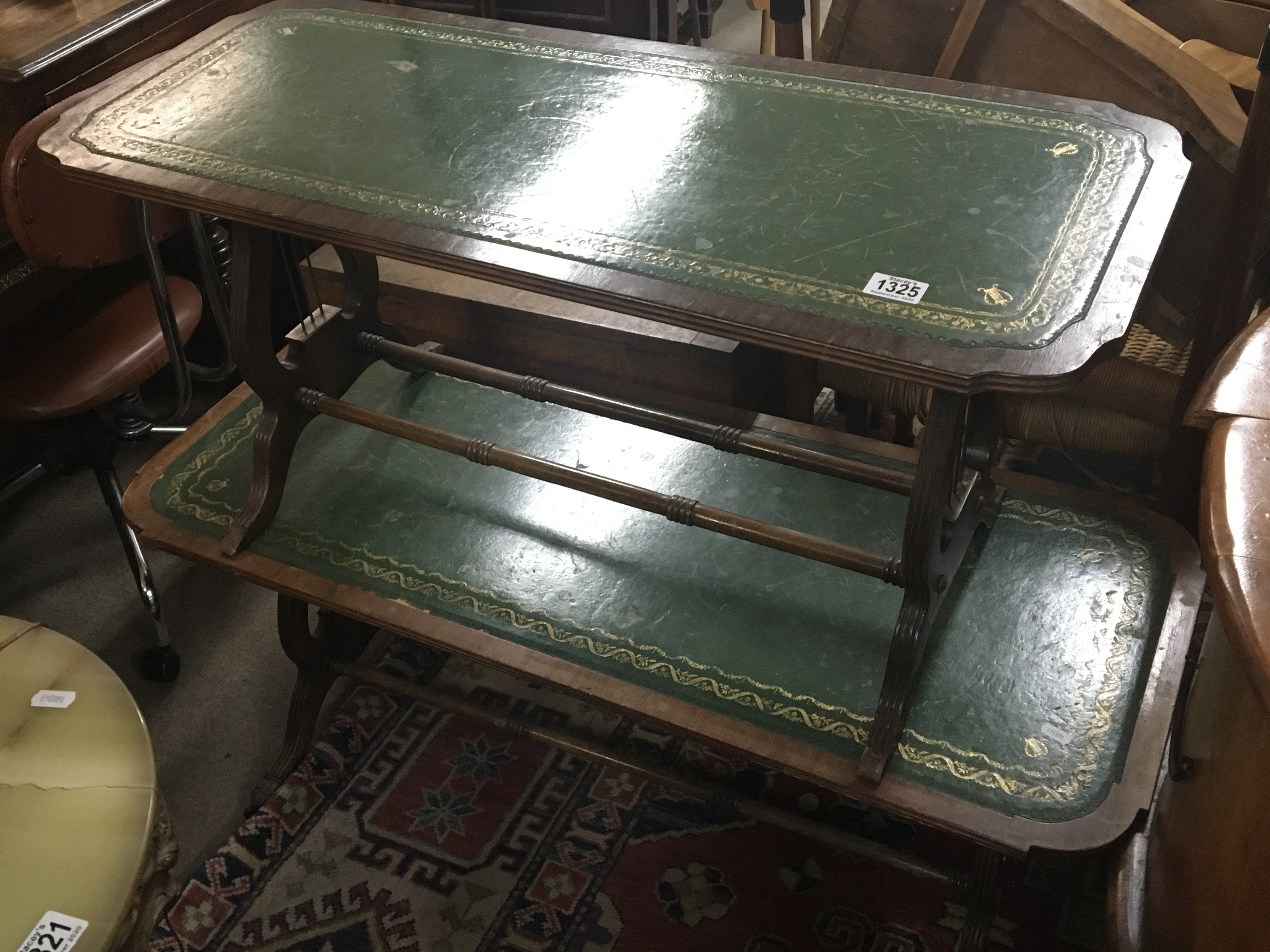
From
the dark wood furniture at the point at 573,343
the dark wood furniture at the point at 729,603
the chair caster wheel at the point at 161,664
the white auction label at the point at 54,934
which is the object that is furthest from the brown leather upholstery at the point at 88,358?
the white auction label at the point at 54,934

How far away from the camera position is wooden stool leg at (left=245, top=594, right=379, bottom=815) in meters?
2.36

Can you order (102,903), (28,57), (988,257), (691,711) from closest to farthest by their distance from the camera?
(102,903), (988,257), (691,711), (28,57)

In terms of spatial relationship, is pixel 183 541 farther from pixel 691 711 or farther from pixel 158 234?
pixel 691 711

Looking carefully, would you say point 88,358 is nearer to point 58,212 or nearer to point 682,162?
point 58,212

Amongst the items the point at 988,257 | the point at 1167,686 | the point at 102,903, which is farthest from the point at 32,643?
the point at 1167,686

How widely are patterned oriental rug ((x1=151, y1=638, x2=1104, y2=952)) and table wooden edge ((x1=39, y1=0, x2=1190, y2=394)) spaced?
110 centimetres

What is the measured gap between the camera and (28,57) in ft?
8.55

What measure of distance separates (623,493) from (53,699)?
0.93 meters

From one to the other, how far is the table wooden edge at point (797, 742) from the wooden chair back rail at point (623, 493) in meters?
0.29

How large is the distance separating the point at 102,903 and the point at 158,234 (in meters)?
1.57

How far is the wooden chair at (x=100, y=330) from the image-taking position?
2.21 m

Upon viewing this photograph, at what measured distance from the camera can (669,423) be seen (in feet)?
6.88

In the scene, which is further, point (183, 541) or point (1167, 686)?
point (183, 541)

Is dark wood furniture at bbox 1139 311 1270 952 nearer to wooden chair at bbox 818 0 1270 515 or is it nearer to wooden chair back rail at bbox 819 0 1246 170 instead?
wooden chair at bbox 818 0 1270 515
